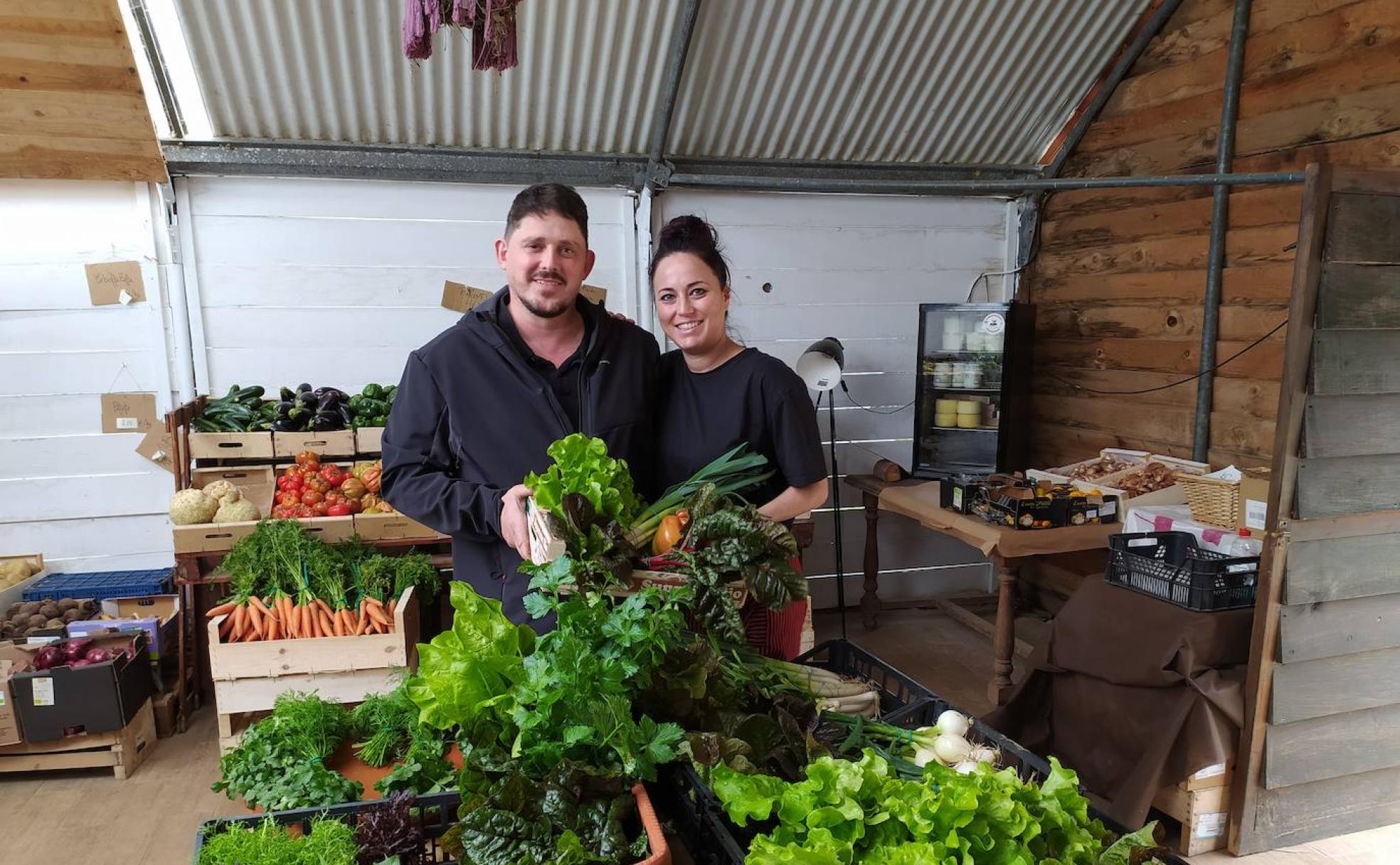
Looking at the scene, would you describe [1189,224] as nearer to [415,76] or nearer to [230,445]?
[415,76]

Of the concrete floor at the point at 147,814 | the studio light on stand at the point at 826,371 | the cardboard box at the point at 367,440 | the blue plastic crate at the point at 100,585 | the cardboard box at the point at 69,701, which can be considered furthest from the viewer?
the studio light on stand at the point at 826,371

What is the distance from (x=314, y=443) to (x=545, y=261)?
259 centimetres

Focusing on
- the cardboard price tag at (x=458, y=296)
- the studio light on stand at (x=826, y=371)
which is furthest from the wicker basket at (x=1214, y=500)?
the cardboard price tag at (x=458, y=296)

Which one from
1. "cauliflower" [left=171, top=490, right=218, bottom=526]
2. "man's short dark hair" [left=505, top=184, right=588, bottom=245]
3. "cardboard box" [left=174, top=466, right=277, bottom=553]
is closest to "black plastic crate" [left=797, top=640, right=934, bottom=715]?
"man's short dark hair" [left=505, top=184, right=588, bottom=245]

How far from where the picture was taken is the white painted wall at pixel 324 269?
420 cm

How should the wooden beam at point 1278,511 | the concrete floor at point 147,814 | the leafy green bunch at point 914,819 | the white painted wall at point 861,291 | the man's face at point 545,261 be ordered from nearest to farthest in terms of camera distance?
the leafy green bunch at point 914,819
the man's face at point 545,261
the wooden beam at point 1278,511
the concrete floor at point 147,814
the white painted wall at point 861,291

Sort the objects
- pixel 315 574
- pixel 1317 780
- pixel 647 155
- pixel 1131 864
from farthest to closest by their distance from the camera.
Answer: pixel 647 155 → pixel 315 574 → pixel 1317 780 → pixel 1131 864

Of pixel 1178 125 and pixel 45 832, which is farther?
pixel 1178 125

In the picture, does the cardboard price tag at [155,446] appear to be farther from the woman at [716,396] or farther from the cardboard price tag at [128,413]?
the woman at [716,396]

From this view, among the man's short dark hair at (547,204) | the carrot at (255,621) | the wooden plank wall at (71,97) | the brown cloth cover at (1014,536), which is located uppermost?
the wooden plank wall at (71,97)

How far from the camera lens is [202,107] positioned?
12.8 ft

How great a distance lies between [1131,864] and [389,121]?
417 cm

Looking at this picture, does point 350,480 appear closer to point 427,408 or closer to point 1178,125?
point 427,408

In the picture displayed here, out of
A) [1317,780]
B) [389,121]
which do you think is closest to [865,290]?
[389,121]
